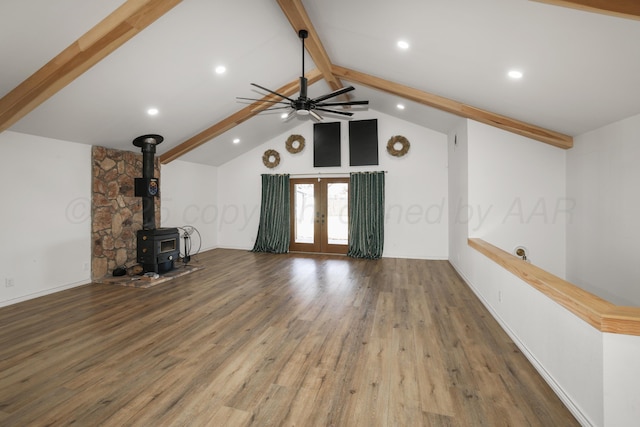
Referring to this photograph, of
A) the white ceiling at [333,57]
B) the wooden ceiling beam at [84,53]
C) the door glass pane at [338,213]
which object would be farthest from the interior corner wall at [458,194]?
the wooden ceiling beam at [84,53]

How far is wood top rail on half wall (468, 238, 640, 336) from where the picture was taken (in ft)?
4.99

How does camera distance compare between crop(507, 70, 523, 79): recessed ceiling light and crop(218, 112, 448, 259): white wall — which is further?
crop(218, 112, 448, 259): white wall

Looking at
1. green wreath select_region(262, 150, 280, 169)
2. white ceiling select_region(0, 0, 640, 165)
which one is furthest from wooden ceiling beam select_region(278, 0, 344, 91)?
green wreath select_region(262, 150, 280, 169)

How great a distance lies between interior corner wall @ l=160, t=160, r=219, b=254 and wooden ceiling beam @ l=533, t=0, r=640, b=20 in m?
6.90

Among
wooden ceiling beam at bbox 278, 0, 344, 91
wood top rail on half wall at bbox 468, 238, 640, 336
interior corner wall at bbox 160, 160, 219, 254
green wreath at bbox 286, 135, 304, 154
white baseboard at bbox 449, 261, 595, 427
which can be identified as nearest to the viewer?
wood top rail on half wall at bbox 468, 238, 640, 336

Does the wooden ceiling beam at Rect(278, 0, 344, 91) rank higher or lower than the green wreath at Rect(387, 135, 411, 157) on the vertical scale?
higher

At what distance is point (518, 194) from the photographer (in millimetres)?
4492

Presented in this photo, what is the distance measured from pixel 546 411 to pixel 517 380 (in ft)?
1.09

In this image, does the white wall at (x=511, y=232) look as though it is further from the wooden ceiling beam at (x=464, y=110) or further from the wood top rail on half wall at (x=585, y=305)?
the wooden ceiling beam at (x=464, y=110)

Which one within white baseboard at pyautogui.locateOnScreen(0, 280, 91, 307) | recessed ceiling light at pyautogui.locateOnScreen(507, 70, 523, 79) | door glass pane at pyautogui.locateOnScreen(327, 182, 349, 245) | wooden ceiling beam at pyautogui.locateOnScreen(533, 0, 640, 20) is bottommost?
white baseboard at pyautogui.locateOnScreen(0, 280, 91, 307)

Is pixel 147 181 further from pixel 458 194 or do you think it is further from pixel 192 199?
pixel 458 194

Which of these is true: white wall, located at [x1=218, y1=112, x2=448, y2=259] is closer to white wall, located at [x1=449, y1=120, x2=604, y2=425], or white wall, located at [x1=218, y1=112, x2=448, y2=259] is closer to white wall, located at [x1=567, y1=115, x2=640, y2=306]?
white wall, located at [x1=449, y1=120, x2=604, y2=425]

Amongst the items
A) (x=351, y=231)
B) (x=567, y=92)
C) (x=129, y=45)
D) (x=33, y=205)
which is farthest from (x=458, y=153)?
(x=33, y=205)

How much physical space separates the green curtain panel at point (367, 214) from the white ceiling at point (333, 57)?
2.13 metres
